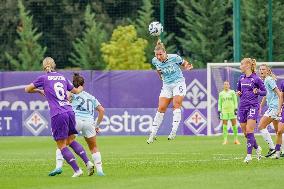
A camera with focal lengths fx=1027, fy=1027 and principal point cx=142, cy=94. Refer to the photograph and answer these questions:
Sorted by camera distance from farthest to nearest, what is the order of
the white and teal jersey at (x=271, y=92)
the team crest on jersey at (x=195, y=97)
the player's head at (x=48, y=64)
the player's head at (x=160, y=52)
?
1. the team crest on jersey at (x=195, y=97)
2. the white and teal jersey at (x=271, y=92)
3. the player's head at (x=160, y=52)
4. the player's head at (x=48, y=64)

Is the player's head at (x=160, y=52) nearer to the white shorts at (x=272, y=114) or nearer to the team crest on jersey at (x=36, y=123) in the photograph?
the white shorts at (x=272, y=114)

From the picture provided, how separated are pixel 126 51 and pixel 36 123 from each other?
18.7 meters

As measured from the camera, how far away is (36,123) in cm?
4412

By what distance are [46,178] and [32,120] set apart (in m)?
24.7

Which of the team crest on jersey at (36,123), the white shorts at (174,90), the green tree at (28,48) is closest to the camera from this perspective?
the white shorts at (174,90)

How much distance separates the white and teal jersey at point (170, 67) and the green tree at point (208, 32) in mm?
35964

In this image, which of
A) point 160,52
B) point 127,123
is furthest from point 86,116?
point 127,123

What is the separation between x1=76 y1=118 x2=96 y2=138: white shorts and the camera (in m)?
19.9

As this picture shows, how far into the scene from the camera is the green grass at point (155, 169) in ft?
58.4

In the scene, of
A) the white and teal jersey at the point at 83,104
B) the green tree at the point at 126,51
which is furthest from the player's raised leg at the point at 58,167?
the green tree at the point at 126,51

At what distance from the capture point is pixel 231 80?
137 ft

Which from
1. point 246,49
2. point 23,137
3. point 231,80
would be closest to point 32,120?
point 23,137

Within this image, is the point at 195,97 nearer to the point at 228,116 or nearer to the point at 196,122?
the point at 196,122

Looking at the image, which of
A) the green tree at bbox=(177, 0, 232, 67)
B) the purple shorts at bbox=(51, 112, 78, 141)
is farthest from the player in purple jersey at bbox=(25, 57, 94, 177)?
the green tree at bbox=(177, 0, 232, 67)
